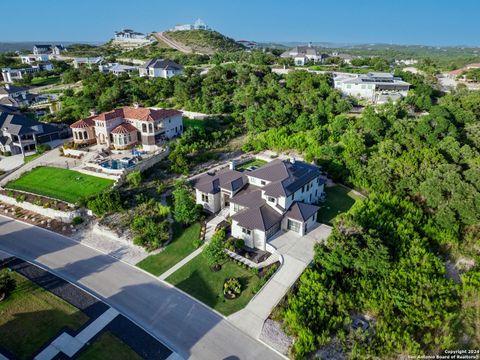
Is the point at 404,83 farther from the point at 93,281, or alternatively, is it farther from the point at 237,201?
the point at 93,281

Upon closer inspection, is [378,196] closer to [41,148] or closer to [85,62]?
[41,148]

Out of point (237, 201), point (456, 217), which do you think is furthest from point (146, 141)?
point (456, 217)

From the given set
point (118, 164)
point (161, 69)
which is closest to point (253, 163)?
point (118, 164)

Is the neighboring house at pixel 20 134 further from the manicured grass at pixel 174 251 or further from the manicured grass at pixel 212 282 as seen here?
the manicured grass at pixel 212 282

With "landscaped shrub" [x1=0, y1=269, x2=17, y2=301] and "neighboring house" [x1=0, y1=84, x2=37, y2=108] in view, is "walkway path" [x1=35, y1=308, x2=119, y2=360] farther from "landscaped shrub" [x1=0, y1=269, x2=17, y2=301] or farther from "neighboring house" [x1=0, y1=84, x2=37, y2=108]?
"neighboring house" [x1=0, y1=84, x2=37, y2=108]

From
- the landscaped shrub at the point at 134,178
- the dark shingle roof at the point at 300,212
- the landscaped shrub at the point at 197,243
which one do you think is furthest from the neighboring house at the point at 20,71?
the dark shingle roof at the point at 300,212

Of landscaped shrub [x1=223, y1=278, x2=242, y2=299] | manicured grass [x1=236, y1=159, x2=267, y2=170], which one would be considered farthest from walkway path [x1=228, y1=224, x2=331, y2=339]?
manicured grass [x1=236, y1=159, x2=267, y2=170]
